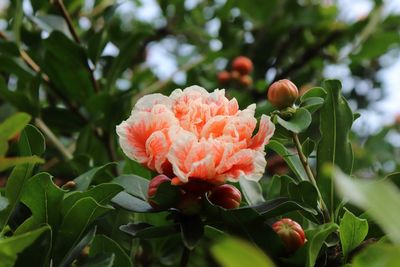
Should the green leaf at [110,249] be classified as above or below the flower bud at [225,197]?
below

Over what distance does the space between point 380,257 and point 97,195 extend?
45 cm

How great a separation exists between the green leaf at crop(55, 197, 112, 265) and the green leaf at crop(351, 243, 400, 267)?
0.40 m

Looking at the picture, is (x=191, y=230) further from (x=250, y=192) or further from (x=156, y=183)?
(x=250, y=192)

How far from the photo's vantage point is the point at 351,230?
2.69 ft

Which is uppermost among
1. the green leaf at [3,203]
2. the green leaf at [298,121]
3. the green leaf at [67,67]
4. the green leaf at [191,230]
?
the green leaf at [298,121]

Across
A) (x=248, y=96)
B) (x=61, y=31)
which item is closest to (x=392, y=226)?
(x=61, y=31)

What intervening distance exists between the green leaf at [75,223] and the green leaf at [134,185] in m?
→ 0.08

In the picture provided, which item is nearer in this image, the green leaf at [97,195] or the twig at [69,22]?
the green leaf at [97,195]

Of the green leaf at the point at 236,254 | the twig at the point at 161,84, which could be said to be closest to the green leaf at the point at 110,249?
the green leaf at the point at 236,254

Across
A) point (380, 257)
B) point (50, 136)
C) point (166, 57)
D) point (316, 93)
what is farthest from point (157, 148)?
point (166, 57)

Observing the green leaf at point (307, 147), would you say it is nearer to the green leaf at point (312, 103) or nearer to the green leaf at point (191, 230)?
the green leaf at point (312, 103)

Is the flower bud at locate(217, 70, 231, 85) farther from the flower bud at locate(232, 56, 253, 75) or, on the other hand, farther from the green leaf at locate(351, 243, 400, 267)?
the green leaf at locate(351, 243, 400, 267)

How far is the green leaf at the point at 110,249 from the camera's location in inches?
34.9

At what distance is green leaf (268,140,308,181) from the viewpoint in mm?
921
